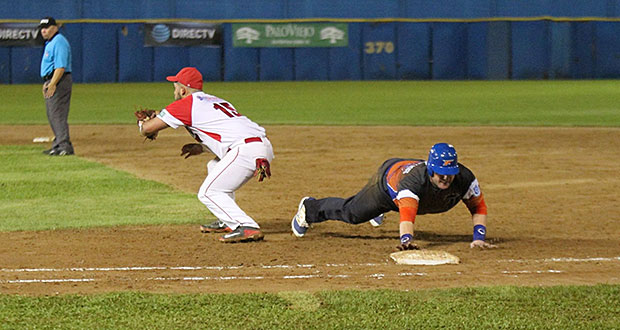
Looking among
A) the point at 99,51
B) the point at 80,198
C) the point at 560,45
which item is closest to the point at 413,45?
the point at 560,45

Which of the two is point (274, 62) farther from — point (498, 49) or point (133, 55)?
point (498, 49)

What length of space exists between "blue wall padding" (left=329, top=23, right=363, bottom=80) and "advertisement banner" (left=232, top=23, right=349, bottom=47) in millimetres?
206

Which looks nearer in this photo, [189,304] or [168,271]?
[189,304]

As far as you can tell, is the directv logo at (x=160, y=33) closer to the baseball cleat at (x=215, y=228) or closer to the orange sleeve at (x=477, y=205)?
the baseball cleat at (x=215, y=228)

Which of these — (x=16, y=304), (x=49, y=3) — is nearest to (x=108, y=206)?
(x=16, y=304)

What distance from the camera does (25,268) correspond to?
6.58 metres

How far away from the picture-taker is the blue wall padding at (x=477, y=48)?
32.8m

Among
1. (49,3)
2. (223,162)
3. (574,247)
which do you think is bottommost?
(574,247)

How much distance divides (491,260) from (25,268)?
10.8 ft

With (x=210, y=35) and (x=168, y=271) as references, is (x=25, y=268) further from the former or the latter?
(x=210, y=35)

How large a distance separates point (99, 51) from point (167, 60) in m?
2.33

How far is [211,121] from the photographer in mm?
7422

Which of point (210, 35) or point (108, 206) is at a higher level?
point (210, 35)

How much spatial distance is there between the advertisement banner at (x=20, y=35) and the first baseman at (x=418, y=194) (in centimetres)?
2621
